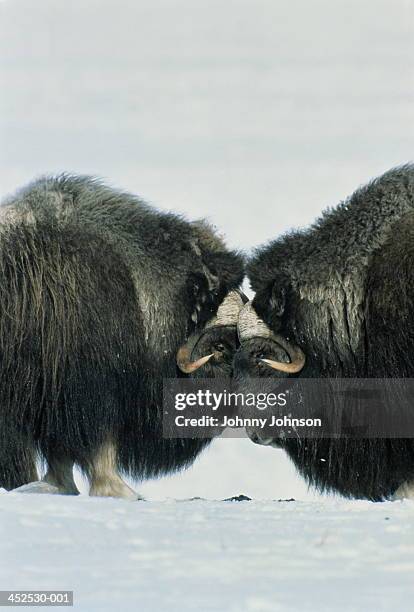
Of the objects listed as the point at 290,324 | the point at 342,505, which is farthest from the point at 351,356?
the point at 342,505

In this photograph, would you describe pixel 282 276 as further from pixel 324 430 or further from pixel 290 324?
pixel 324 430

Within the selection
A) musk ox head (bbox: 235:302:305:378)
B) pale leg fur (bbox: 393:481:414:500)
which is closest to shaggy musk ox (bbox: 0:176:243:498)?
musk ox head (bbox: 235:302:305:378)

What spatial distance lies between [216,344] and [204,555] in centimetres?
229

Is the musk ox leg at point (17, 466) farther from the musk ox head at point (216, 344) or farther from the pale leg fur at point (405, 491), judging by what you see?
the pale leg fur at point (405, 491)

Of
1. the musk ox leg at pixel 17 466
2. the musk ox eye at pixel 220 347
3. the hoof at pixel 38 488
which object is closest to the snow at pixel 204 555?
the hoof at pixel 38 488

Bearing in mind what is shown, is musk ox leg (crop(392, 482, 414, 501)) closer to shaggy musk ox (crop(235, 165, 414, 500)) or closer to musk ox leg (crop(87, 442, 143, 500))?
shaggy musk ox (crop(235, 165, 414, 500))

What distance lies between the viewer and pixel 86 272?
5832 mm

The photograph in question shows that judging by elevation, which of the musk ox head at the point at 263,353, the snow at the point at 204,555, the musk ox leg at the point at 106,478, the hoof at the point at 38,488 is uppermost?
the musk ox head at the point at 263,353

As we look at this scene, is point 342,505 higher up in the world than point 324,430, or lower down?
lower down

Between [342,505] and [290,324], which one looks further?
[290,324]

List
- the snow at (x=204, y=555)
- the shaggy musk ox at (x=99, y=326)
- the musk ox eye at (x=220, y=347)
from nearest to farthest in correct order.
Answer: the snow at (x=204, y=555), the shaggy musk ox at (x=99, y=326), the musk ox eye at (x=220, y=347)

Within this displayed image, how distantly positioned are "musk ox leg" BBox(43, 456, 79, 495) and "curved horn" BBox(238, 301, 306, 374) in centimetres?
95

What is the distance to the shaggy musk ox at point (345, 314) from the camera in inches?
228

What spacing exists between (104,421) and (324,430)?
998mm
